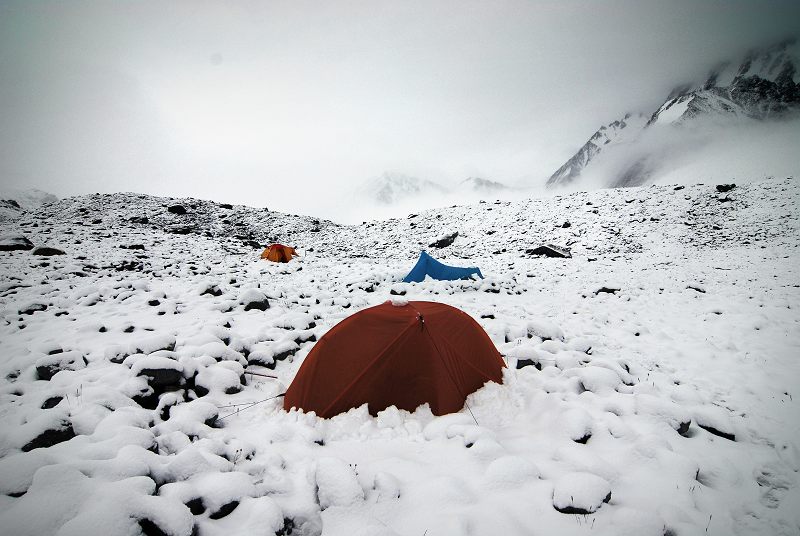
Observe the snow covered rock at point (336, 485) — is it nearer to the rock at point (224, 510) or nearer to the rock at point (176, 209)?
the rock at point (224, 510)

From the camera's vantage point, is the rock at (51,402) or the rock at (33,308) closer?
the rock at (51,402)

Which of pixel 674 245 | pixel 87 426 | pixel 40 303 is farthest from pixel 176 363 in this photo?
pixel 674 245

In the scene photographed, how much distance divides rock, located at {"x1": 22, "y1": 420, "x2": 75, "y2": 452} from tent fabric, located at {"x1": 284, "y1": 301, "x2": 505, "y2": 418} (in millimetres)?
2110

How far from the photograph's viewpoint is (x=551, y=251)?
18.9 m

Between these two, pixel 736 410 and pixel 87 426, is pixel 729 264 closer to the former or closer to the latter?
pixel 736 410

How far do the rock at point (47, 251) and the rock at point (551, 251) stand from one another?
2437 cm

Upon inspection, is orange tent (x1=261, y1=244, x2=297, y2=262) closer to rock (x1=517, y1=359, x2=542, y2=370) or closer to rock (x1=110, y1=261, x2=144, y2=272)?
rock (x1=110, y1=261, x2=144, y2=272)

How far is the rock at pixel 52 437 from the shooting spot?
112 inches

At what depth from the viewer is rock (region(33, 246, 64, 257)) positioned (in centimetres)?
1330

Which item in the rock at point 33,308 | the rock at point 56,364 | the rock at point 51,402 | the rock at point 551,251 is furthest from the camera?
the rock at point 551,251

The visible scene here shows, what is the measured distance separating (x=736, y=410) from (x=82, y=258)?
20.5 meters

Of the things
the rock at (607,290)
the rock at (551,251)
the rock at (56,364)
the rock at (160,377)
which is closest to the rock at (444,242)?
the rock at (551,251)

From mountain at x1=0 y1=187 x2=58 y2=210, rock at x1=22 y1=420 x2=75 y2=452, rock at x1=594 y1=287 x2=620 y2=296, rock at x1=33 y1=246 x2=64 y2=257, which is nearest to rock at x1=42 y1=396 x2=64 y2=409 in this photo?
rock at x1=22 y1=420 x2=75 y2=452

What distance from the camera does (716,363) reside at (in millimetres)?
5922
